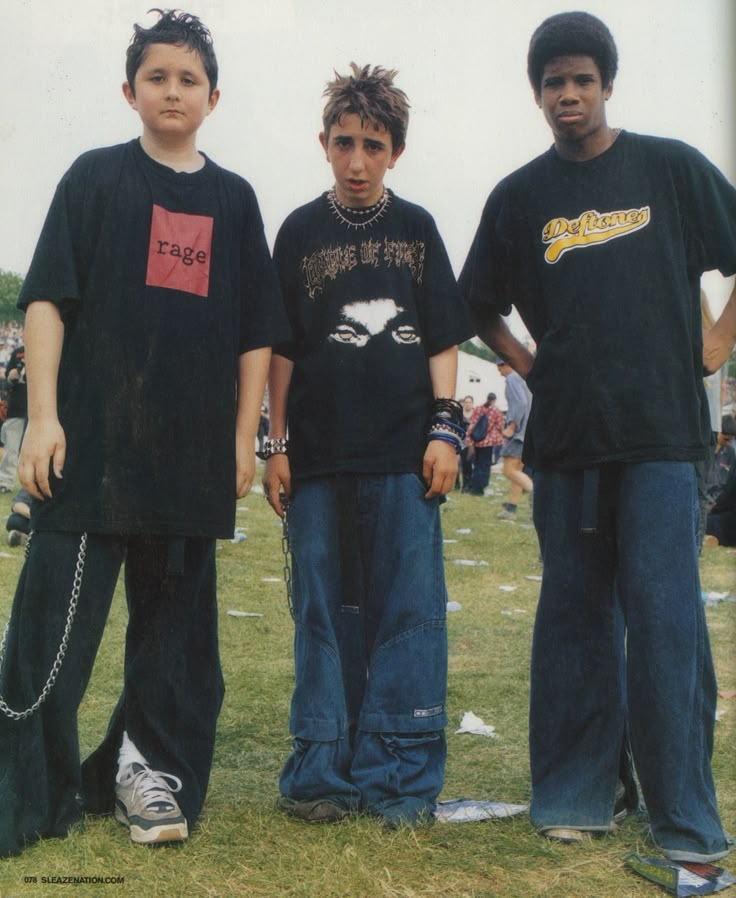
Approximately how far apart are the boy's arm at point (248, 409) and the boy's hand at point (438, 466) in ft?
1.65

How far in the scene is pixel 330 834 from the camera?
2.87 metres

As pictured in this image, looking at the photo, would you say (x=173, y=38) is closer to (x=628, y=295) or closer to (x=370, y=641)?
(x=628, y=295)

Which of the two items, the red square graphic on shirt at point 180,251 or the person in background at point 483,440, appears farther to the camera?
the person in background at point 483,440

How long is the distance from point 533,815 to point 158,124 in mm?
2119

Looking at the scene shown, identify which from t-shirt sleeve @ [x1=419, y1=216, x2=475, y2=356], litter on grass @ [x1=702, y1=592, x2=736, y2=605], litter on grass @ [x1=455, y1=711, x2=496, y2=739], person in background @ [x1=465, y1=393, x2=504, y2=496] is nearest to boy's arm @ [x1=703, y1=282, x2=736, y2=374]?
t-shirt sleeve @ [x1=419, y1=216, x2=475, y2=356]

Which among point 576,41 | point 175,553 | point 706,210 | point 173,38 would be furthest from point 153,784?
point 576,41

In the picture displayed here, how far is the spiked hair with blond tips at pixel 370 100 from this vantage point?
3.11 meters

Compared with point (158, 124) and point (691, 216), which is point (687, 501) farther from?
point (158, 124)

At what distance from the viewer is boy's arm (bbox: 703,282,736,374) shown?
119 inches

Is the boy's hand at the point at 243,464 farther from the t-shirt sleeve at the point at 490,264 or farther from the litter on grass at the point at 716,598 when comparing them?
the litter on grass at the point at 716,598

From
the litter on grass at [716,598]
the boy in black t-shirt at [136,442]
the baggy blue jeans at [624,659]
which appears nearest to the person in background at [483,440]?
the litter on grass at [716,598]

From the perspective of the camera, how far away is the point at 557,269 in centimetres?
298

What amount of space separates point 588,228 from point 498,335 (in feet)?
1.72

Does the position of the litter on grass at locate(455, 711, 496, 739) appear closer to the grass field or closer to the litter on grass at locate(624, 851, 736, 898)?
the grass field
